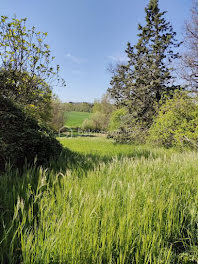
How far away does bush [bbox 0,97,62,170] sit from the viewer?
343 cm

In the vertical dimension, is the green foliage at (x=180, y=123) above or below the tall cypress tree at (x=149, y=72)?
below

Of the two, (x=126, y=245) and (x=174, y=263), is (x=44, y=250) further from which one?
(x=174, y=263)

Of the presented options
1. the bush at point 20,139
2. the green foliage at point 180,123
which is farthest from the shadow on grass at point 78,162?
the green foliage at point 180,123

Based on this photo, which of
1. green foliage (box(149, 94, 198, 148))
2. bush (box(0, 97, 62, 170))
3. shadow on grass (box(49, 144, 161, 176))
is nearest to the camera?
bush (box(0, 97, 62, 170))

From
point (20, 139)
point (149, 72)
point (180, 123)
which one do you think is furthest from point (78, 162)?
point (149, 72)

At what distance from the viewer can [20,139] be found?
3771 millimetres

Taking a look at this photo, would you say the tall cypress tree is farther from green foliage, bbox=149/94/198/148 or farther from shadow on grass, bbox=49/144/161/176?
shadow on grass, bbox=49/144/161/176

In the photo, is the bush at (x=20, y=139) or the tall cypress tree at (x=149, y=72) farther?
the tall cypress tree at (x=149, y=72)

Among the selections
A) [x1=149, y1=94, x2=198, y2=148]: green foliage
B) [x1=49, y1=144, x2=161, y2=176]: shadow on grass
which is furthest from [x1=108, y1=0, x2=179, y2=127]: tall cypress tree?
[x1=49, y1=144, x2=161, y2=176]: shadow on grass

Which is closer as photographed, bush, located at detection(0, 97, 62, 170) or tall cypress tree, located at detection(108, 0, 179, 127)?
bush, located at detection(0, 97, 62, 170)

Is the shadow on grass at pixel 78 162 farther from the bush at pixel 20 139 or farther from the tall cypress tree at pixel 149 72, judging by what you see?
the tall cypress tree at pixel 149 72

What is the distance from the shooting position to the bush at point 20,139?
343cm

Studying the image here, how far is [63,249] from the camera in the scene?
3.75 feet

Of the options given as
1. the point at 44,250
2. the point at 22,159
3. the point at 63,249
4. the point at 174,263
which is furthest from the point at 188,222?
the point at 22,159
